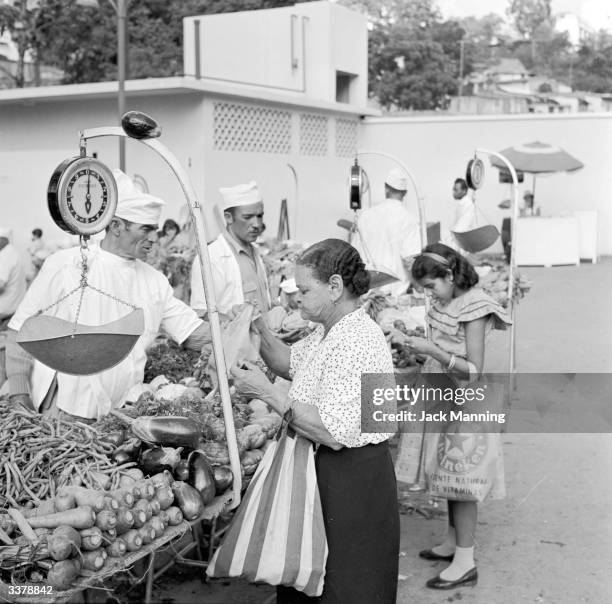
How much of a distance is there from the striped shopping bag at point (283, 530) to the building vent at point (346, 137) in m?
15.2

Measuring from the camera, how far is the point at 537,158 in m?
17.2

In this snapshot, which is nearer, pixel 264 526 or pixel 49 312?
pixel 264 526

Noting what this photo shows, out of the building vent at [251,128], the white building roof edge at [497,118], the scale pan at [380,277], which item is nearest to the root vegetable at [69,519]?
the scale pan at [380,277]

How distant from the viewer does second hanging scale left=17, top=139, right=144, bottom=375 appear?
9.03ft

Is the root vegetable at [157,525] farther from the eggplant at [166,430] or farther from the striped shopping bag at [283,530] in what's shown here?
the eggplant at [166,430]

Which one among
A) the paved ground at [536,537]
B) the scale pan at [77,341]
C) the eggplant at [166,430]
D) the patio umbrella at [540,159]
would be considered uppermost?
the patio umbrella at [540,159]

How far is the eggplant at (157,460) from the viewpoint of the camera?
2.96 meters

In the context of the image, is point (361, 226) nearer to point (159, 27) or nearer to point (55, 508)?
point (55, 508)

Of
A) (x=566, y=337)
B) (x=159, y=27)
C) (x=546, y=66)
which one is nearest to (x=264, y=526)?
(x=566, y=337)

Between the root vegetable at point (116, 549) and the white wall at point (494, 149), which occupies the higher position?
the white wall at point (494, 149)

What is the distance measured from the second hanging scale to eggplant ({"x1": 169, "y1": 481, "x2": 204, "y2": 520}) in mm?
462

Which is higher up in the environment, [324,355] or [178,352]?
[324,355]

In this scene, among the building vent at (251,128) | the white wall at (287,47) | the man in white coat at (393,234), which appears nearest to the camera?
the man in white coat at (393,234)

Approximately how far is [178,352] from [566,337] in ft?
20.8
